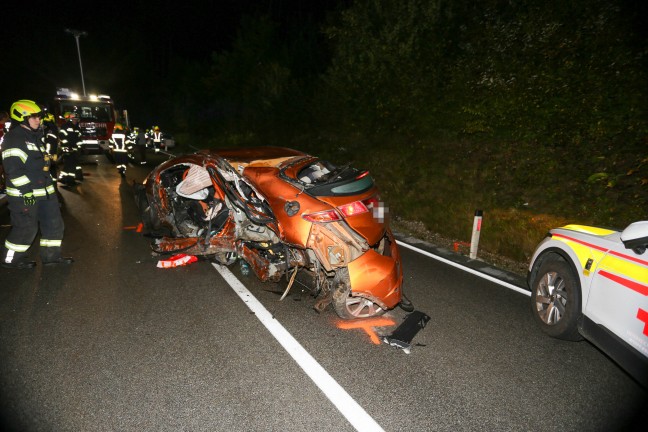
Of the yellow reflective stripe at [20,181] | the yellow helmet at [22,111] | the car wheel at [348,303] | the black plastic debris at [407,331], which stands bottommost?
the black plastic debris at [407,331]

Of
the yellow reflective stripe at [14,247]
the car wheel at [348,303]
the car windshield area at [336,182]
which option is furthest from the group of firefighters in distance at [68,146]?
the car wheel at [348,303]

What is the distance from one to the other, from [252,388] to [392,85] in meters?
11.9

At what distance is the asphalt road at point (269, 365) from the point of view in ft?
8.29

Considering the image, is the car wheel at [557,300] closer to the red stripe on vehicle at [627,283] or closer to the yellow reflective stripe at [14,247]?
the red stripe on vehicle at [627,283]

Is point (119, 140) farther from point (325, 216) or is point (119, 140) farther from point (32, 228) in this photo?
point (325, 216)

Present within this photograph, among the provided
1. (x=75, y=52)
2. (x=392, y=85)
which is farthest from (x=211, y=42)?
(x=392, y=85)

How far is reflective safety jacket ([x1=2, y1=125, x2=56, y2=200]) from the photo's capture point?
462 cm

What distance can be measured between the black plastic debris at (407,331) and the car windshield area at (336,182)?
1375 mm

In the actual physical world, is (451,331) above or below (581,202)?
below

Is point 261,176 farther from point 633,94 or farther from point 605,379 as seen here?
point 633,94

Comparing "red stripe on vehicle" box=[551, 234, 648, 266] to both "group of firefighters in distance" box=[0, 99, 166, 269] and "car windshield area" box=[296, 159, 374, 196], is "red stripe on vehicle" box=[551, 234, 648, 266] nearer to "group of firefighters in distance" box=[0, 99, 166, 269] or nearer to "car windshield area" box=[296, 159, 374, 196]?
"car windshield area" box=[296, 159, 374, 196]

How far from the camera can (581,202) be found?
6934 mm

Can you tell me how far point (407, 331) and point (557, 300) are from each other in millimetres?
1489

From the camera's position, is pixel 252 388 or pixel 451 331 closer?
pixel 252 388
